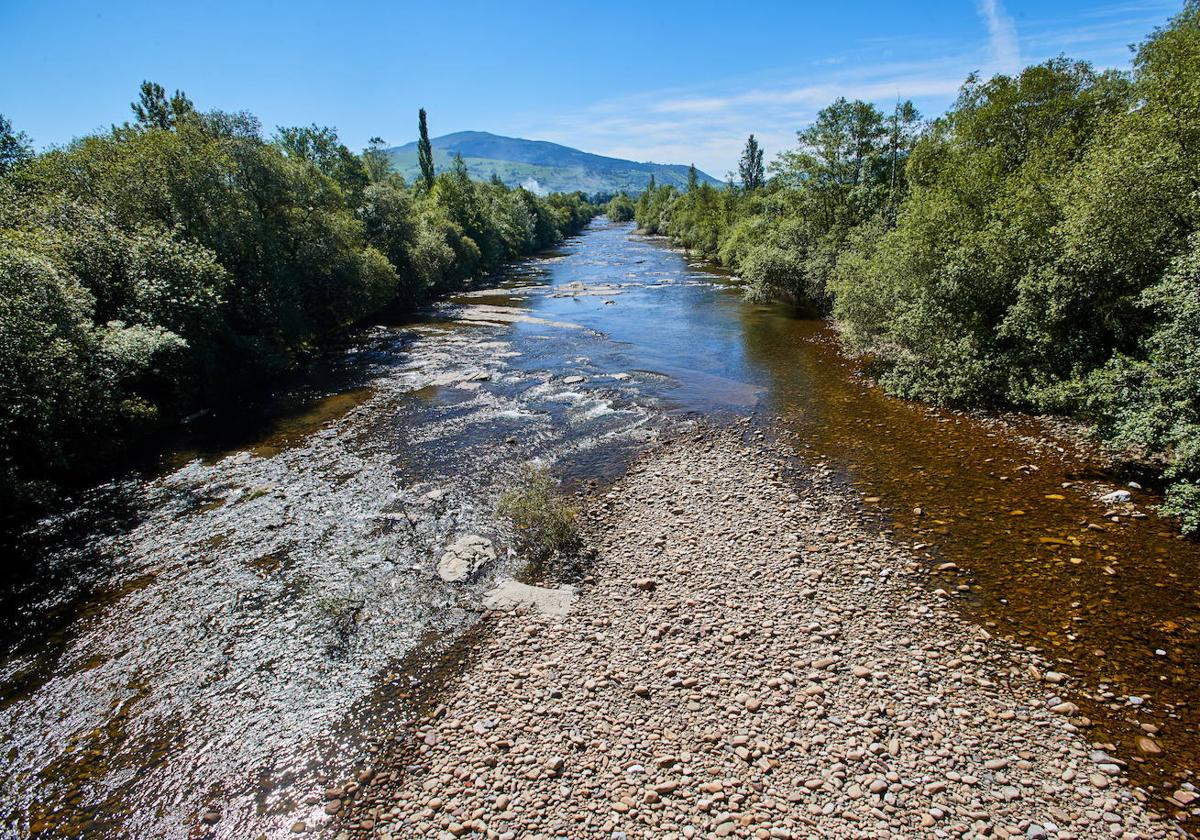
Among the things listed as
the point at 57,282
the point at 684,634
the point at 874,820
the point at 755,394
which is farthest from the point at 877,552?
the point at 57,282

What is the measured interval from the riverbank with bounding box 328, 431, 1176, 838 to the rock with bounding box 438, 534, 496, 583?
6.63 feet

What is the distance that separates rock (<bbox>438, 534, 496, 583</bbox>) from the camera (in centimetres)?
1357

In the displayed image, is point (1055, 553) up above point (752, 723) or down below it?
above

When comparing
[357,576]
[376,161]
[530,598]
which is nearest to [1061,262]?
[530,598]

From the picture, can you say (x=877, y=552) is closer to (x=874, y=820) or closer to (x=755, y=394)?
(x=874, y=820)

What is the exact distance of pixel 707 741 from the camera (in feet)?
28.6

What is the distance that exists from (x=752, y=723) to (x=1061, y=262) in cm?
1809

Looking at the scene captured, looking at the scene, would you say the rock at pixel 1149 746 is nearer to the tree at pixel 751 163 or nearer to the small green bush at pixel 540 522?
the small green bush at pixel 540 522

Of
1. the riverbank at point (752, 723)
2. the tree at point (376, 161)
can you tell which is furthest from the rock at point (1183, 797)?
the tree at point (376, 161)

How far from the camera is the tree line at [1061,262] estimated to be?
46.1 ft

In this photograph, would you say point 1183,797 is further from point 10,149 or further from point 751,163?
point 751,163

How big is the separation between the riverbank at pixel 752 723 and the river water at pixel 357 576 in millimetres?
977

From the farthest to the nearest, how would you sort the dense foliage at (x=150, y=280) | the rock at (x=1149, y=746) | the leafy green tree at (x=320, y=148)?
the leafy green tree at (x=320, y=148)
the dense foliage at (x=150, y=280)
the rock at (x=1149, y=746)

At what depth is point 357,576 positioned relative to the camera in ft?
44.8
